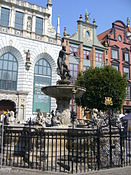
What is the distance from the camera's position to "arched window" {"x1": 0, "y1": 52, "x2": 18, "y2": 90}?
25.6m

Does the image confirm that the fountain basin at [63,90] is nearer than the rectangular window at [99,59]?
Yes

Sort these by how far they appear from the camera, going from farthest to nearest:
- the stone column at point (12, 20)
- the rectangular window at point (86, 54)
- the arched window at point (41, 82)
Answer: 1. the rectangular window at point (86, 54)
2. the arched window at point (41, 82)
3. the stone column at point (12, 20)

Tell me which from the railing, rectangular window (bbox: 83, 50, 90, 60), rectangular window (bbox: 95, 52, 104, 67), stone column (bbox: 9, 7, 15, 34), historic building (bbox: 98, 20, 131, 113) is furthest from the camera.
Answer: historic building (bbox: 98, 20, 131, 113)

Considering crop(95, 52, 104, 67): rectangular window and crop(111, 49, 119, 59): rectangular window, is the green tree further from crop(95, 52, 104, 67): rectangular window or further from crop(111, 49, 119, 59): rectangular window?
crop(111, 49, 119, 59): rectangular window

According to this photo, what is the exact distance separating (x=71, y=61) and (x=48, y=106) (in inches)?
325

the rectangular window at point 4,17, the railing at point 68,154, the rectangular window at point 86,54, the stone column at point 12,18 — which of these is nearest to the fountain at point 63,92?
the railing at point 68,154

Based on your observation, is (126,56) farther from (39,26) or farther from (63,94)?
(63,94)

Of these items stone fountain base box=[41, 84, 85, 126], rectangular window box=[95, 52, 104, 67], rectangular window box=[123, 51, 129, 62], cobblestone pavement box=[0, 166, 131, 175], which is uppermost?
rectangular window box=[123, 51, 129, 62]

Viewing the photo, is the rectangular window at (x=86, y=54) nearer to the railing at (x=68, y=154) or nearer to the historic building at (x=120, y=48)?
the historic building at (x=120, y=48)

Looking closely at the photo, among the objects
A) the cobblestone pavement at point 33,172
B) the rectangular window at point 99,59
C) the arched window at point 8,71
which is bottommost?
the cobblestone pavement at point 33,172

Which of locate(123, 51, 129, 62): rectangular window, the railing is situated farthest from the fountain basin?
locate(123, 51, 129, 62): rectangular window

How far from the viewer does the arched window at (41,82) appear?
1075 inches

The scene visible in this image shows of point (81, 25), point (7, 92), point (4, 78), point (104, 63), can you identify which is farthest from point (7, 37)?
point (104, 63)

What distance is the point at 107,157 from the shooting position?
A: 740 cm
